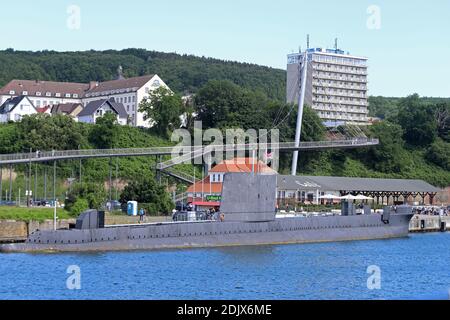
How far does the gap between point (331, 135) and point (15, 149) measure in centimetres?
5290

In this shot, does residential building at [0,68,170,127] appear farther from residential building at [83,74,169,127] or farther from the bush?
the bush

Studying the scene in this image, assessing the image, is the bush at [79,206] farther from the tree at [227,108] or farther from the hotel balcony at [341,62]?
the hotel balcony at [341,62]

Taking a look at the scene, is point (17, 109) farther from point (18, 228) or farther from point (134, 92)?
point (18, 228)

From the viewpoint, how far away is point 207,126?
9869 cm

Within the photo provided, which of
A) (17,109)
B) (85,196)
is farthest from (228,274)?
(17,109)

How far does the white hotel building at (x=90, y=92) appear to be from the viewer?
105 meters

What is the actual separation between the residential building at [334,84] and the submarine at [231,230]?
86340mm

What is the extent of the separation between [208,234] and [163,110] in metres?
48.8

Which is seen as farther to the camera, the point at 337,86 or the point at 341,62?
the point at 341,62

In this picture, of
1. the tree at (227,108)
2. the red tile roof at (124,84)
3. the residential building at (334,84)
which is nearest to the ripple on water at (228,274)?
the tree at (227,108)

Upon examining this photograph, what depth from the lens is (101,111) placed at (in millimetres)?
98688

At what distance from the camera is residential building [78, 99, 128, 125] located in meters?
97.6

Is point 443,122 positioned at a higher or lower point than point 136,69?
lower
